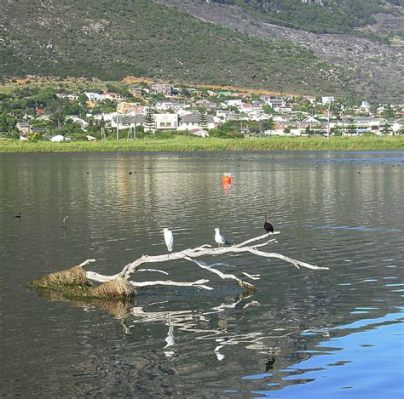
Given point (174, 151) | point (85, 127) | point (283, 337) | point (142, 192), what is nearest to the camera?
point (283, 337)

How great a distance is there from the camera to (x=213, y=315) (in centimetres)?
2164

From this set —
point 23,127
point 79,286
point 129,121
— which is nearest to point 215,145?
point 129,121

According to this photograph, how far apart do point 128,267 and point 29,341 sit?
3917mm

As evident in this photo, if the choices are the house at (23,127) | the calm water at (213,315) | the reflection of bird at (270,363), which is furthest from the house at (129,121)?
the reflection of bird at (270,363)

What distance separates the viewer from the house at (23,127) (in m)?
175

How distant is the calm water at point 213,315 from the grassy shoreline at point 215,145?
298 ft

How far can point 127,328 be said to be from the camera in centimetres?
2061


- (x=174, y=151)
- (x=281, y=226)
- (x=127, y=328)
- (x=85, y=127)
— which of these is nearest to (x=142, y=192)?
(x=281, y=226)

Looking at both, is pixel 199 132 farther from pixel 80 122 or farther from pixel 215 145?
pixel 215 145

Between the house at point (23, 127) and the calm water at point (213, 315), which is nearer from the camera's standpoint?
Result: the calm water at point (213, 315)

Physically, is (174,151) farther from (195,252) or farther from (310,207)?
(195,252)

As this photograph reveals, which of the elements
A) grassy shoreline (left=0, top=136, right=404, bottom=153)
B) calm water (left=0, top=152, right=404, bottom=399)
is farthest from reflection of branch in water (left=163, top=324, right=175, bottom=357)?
grassy shoreline (left=0, top=136, right=404, bottom=153)

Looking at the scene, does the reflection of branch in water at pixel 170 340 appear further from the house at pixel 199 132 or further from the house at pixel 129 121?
the house at pixel 129 121

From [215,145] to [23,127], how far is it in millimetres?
58298
